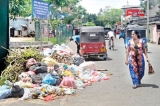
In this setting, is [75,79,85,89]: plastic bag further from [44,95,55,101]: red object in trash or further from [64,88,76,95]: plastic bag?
[44,95,55,101]: red object in trash

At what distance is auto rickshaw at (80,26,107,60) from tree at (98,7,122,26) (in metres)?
114

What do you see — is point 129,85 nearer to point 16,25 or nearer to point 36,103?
point 36,103

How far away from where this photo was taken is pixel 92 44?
60.8 feet

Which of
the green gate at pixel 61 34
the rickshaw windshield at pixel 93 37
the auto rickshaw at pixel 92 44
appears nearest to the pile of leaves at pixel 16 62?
the auto rickshaw at pixel 92 44

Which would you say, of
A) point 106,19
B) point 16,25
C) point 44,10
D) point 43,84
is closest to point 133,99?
point 43,84

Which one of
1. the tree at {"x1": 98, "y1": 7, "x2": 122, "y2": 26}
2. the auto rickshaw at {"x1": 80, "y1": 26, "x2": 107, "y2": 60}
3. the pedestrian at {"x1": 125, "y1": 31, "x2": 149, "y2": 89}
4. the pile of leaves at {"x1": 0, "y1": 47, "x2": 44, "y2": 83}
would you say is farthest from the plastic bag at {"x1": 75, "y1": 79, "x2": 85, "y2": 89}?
the tree at {"x1": 98, "y1": 7, "x2": 122, "y2": 26}

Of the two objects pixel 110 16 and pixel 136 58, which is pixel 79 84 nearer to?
pixel 136 58

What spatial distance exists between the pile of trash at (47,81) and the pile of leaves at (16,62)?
0.10 metres

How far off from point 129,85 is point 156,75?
2470 mm

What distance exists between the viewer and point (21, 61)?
10.6 meters

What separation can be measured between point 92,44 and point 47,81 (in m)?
9.41

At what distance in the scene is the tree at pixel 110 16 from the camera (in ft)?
434

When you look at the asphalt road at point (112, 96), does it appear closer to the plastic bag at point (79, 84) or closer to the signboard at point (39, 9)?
the plastic bag at point (79, 84)

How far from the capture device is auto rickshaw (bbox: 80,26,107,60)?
60.6ft
